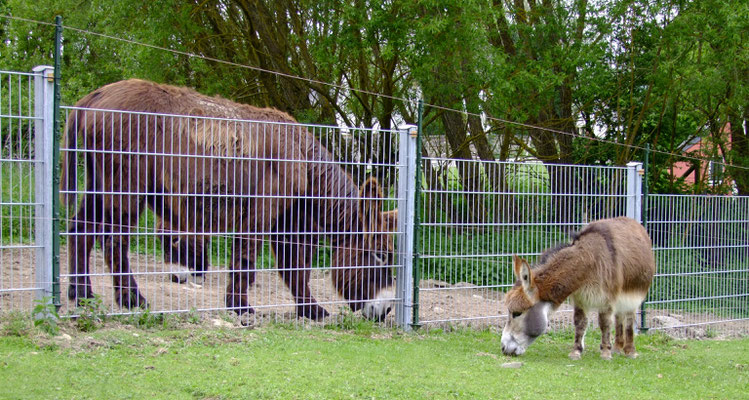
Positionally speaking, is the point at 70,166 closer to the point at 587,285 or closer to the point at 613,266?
the point at 587,285

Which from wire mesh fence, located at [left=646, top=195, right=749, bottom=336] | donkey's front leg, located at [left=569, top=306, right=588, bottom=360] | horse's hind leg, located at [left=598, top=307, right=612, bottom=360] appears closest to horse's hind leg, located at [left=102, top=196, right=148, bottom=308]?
donkey's front leg, located at [left=569, top=306, right=588, bottom=360]

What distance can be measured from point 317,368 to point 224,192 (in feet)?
8.15

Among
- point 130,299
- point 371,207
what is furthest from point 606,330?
point 130,299

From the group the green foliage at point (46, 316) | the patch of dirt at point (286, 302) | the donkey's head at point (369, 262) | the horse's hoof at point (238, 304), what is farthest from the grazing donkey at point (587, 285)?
the green foliage at point (46, 316)

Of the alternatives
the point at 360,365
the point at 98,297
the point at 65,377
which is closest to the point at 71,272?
the point at 98,297

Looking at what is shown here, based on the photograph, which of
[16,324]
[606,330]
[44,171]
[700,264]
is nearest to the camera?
[16,324]

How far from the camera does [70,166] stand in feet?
21.6

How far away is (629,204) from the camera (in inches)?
340

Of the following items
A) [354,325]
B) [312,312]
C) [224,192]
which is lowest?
[354,325]

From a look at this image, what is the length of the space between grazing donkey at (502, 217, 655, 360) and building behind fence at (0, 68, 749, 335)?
1.11 meters

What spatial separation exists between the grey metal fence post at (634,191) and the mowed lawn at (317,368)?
2170 mm

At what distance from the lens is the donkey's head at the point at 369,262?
7352mm

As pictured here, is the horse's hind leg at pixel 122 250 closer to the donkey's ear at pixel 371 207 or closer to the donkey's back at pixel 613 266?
the donkey's ear at pixel 371 207

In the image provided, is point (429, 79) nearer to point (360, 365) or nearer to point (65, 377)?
point (360, 365)
